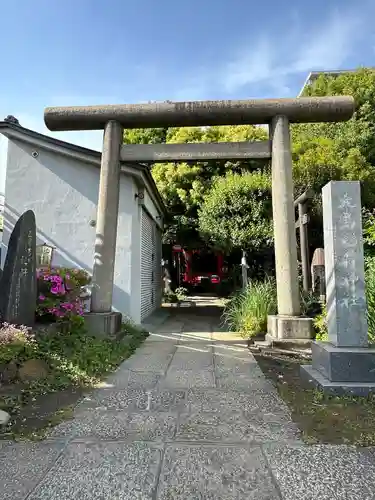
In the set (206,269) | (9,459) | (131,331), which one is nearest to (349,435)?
(9,459)

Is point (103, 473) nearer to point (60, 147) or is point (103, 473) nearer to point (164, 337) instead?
point (164, 337)

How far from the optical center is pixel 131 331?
7.94 metres

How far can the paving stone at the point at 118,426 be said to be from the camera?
296cm

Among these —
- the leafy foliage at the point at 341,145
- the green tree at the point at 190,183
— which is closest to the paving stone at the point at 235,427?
the leafy foliage at the point at 341,145

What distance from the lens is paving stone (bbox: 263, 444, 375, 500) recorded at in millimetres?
2149

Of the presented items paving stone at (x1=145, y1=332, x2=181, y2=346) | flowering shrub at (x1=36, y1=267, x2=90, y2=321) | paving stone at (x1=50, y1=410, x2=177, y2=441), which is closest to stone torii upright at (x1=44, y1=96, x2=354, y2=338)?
flowering shrub at (x1=36, y1=267, x2=90, y2=321)

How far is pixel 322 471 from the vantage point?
7.83 feet

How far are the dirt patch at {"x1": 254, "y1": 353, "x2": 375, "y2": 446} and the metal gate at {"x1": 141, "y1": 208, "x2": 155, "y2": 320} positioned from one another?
6214 mm

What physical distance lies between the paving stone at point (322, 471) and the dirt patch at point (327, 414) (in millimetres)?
213

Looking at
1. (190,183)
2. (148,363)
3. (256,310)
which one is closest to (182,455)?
(148,363)

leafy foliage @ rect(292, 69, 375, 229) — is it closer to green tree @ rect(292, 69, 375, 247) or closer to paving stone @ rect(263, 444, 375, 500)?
green tree @ rect(292, 69, 375, 247)

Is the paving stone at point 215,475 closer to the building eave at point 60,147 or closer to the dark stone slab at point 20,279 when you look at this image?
the dark stone slab at point 20,279

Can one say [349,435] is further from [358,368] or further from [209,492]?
[209,492]

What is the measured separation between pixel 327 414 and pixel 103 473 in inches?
86.0
